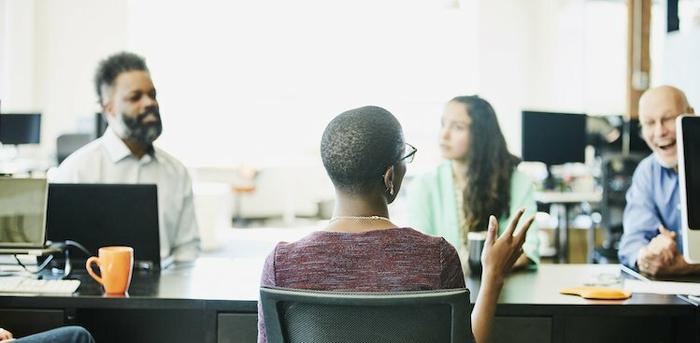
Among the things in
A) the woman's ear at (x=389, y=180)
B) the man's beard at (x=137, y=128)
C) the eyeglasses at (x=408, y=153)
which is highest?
the man's beard at (x=137, y=128)

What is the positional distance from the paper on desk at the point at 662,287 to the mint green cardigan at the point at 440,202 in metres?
0.63

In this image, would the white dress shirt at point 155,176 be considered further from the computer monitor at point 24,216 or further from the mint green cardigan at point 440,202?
the mint green cardigan at point 440,202

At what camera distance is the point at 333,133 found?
4.85 feet

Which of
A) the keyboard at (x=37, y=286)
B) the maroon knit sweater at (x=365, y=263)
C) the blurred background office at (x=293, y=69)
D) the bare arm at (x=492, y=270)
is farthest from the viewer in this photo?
the blurred background office at (x=293, y=69)

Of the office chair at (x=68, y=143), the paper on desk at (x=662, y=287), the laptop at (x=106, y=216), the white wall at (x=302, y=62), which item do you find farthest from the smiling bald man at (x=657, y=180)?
the white wall at (x=302, y=62)

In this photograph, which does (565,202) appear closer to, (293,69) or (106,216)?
(106,216)

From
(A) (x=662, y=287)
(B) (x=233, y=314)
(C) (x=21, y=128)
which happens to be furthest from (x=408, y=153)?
(C) (x=21, y=128)

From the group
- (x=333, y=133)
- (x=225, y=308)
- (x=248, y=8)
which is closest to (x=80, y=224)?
(x=225, y=308)

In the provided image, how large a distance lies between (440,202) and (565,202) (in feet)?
9.27

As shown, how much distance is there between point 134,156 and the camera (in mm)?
2752

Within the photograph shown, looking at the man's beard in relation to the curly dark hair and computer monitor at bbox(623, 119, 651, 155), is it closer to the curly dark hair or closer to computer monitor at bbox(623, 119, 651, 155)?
the curly dark hair

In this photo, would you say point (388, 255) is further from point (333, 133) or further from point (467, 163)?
point (467, 163)

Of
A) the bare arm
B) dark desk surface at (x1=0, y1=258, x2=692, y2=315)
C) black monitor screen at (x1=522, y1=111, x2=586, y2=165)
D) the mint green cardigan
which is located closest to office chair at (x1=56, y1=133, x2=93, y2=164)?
black monitor screen at (x1=522, y1=111, x2=586, y2=165)

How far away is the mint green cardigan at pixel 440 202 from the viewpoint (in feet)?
9.06
